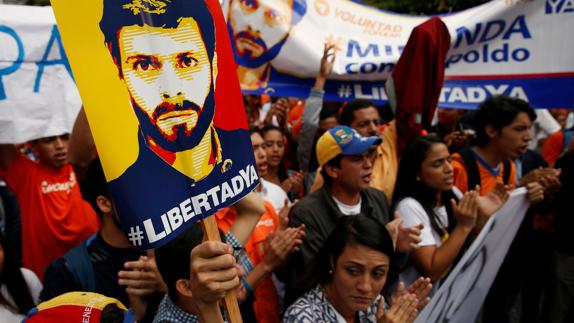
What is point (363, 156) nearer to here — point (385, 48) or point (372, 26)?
point (385, 48)

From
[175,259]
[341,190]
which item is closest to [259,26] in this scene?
[341,190]

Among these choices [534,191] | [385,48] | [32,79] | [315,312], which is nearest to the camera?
[315,312]

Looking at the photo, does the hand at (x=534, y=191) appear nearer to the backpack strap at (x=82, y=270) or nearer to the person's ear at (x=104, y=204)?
the person's ear at (x=104, y=204)

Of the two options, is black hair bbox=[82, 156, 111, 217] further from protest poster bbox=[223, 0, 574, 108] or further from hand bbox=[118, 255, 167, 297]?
protest poster bbox=[223, 0, 574, 108]

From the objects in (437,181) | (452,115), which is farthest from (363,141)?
(452,115)

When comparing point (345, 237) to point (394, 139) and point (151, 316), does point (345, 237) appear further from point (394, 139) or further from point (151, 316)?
point (394, 139)

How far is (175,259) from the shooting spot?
2.06 metres

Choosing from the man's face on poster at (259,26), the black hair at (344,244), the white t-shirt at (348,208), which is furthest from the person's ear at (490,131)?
the black hair at (344,244)

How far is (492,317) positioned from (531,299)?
17.8 inches

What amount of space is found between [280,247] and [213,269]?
1295 mm

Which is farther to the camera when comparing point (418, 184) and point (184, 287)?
point (418, 184)

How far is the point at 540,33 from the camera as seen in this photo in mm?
4375

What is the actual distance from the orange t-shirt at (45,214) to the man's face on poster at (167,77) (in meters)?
2.31

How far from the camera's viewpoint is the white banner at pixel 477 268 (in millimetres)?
2811
